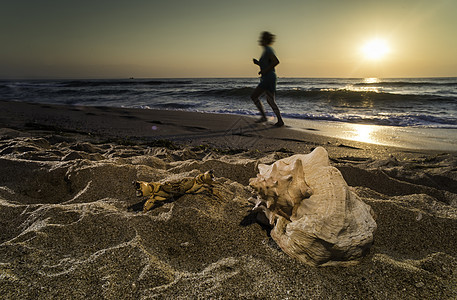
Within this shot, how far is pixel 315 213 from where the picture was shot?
1.63 meters

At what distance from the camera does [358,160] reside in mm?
4246

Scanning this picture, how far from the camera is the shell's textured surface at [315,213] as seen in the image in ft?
5.07

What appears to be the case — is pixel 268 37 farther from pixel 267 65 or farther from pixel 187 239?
pixel 187 239

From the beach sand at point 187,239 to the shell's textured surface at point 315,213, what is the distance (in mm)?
117

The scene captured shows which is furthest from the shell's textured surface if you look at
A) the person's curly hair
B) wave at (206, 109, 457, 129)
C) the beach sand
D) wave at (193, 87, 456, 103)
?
wave at (193, 87, 456, 103)

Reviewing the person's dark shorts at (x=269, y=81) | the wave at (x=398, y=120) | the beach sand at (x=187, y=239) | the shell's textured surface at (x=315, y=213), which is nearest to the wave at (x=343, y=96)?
the wave at (x=398, y=120)

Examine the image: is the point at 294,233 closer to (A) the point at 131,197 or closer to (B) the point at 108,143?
(A) the point at 131,197

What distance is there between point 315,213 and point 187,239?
3.09 ft

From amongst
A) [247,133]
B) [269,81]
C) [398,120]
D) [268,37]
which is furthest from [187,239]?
[398,120]

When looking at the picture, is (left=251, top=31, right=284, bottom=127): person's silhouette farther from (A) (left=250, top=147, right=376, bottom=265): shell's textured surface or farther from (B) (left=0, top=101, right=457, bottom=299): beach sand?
(A) (left=250, top=147, right=376, bottom=265): shell's textured surface

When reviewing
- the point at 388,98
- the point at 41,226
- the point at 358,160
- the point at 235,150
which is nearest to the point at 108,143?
the point at 235,150

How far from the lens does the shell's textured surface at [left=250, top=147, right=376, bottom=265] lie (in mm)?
1545

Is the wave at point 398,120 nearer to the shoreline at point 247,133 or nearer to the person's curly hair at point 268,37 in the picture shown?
the shoreline at point 247,133

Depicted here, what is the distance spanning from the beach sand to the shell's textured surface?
0.12 m
